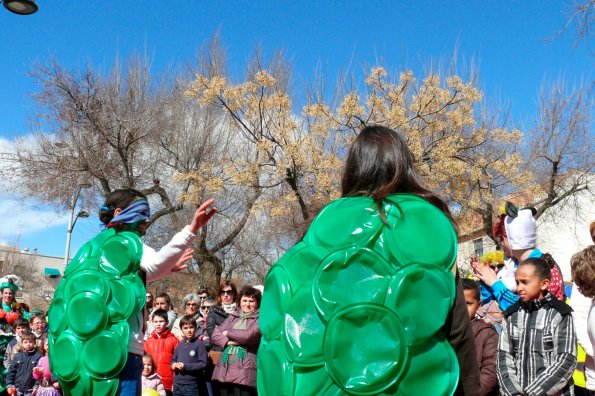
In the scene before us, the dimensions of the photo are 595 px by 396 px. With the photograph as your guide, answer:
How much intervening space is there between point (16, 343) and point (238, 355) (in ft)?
13.0

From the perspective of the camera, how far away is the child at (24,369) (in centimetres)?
841

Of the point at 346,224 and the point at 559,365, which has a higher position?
the point at 346,224

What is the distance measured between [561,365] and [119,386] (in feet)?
8.59

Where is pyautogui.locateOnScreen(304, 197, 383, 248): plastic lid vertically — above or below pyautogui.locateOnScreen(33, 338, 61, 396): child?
above

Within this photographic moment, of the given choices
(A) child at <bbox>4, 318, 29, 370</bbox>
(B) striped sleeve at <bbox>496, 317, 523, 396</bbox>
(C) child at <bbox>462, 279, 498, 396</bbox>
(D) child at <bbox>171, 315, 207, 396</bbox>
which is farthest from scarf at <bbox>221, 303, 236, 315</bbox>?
(B) striped sleeve at <bbox>496, 317, 523, 396</bbox>

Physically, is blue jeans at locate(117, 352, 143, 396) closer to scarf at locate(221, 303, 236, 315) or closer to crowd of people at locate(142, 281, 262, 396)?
crowd of people at locate(142, 281, 262, 396)

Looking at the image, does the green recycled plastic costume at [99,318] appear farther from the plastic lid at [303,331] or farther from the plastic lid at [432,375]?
the plastic lid at [432,375]

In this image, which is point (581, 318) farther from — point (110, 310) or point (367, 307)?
point (110, 310)

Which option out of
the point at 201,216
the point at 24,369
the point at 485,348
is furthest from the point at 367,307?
the point at 24,369

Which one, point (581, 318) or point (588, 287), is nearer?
point (588, 287)

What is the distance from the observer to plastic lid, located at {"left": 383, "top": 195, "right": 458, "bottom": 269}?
7.11ft

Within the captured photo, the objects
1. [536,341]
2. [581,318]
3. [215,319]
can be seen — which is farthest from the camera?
[215,319]

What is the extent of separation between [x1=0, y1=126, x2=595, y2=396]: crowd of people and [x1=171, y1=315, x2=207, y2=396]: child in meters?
0.33

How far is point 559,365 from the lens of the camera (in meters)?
3.91
